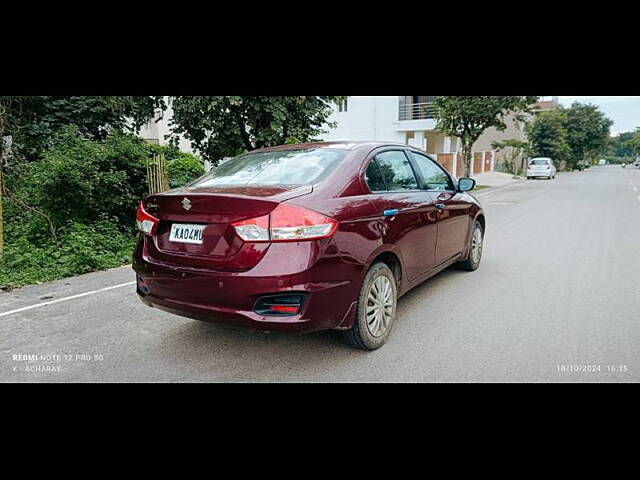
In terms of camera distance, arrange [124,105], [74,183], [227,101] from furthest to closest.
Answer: [124,105]
[227,101]
[74,183]

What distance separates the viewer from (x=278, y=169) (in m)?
3.94

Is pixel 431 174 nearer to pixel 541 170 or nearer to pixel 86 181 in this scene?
pixel 86 181

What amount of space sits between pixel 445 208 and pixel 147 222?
119 inches

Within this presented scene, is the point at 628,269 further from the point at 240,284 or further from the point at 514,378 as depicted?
the point at 240,284

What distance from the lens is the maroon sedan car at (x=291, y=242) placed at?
317cm

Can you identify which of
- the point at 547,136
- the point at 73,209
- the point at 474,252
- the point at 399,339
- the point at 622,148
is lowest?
the point at 399,339

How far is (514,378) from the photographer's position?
337cm

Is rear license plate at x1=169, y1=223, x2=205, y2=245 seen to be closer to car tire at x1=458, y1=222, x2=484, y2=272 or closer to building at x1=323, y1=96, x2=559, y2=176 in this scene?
car tire at x1=458, y1=222, x2=484, y2=272

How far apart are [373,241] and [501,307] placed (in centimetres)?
197

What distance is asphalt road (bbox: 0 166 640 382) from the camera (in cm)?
349

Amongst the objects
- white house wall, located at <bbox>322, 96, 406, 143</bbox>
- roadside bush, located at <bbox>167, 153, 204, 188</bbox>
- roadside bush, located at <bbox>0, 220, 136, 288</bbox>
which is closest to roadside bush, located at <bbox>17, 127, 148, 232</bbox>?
roadside bush, located at <bbox>0, 220, 136, 288</bbox>

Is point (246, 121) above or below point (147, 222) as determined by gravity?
above

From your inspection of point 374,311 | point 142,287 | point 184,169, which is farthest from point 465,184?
point 184,169
